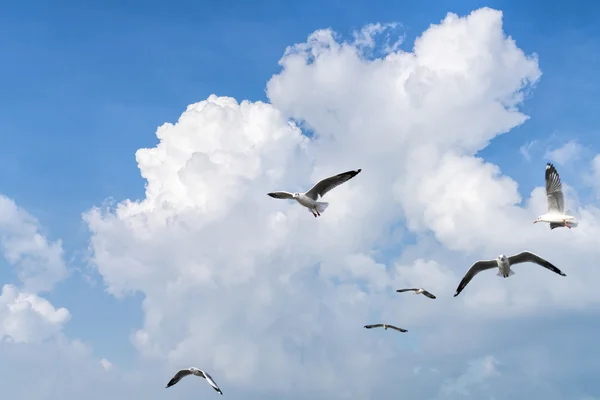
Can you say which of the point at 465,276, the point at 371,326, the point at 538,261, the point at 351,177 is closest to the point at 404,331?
the point at 371,326

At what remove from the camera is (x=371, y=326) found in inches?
2202

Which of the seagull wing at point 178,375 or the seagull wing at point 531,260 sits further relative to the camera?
the seagull wing at point 531,260

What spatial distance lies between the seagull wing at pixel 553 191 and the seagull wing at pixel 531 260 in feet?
15.5

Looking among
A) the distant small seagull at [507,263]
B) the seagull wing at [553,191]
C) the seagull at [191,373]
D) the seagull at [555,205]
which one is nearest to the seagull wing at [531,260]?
the distant small seagull at [507,263]

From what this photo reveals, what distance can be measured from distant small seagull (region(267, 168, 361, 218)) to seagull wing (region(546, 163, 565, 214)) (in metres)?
17.1

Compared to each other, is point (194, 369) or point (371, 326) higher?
point (371, 326)

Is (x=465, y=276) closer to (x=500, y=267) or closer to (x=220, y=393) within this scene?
(x=500, y=267)

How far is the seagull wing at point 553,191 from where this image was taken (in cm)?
5250

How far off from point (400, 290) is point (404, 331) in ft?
11.3

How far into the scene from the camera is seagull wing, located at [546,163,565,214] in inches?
2067

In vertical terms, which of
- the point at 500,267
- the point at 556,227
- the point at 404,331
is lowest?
the point at 404,331

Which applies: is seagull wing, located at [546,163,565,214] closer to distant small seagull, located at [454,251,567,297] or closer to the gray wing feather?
distant small seagull, located at [454,251,567,297]

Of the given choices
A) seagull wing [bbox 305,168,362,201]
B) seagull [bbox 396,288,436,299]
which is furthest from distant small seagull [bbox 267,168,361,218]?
seagull [bbox 396,288,436,299]

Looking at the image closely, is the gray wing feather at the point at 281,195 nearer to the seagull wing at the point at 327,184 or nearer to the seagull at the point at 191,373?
the seagull wing at the point at 327,184
